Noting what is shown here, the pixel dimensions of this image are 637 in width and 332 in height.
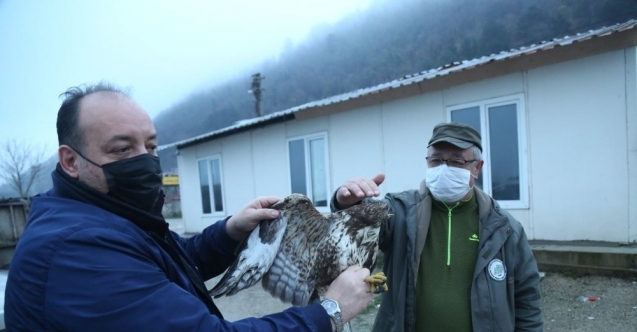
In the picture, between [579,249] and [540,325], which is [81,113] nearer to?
[540,325]

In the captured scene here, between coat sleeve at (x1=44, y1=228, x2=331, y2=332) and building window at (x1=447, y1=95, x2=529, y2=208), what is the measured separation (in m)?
5.82

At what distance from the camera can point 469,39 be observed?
34406 millimetres

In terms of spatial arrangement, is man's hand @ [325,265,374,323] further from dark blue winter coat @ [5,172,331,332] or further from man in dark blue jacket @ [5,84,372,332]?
dark blue winter coat @ [5,172,331,332]

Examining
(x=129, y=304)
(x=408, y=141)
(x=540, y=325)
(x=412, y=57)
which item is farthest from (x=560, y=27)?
(x=129, y=304)

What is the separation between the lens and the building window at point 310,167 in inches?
349

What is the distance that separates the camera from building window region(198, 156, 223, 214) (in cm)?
1227

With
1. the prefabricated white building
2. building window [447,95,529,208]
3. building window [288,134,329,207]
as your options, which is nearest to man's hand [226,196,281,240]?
building window [447,95,529,208]

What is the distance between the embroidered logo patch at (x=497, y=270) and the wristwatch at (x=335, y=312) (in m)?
1.05

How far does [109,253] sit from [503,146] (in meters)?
6.42

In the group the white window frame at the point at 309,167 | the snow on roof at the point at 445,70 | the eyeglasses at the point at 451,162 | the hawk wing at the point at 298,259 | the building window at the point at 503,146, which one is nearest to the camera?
the hawk wing at the point at 298,259

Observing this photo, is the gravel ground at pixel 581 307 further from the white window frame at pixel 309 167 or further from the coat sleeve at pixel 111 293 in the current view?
the coat sleeve at pixel 111 293

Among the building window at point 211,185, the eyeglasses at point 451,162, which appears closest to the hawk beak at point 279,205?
the eyeglasses at point 451,162

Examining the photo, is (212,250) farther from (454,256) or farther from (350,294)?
(454,256)

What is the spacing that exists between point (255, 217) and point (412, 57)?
44.7 m
